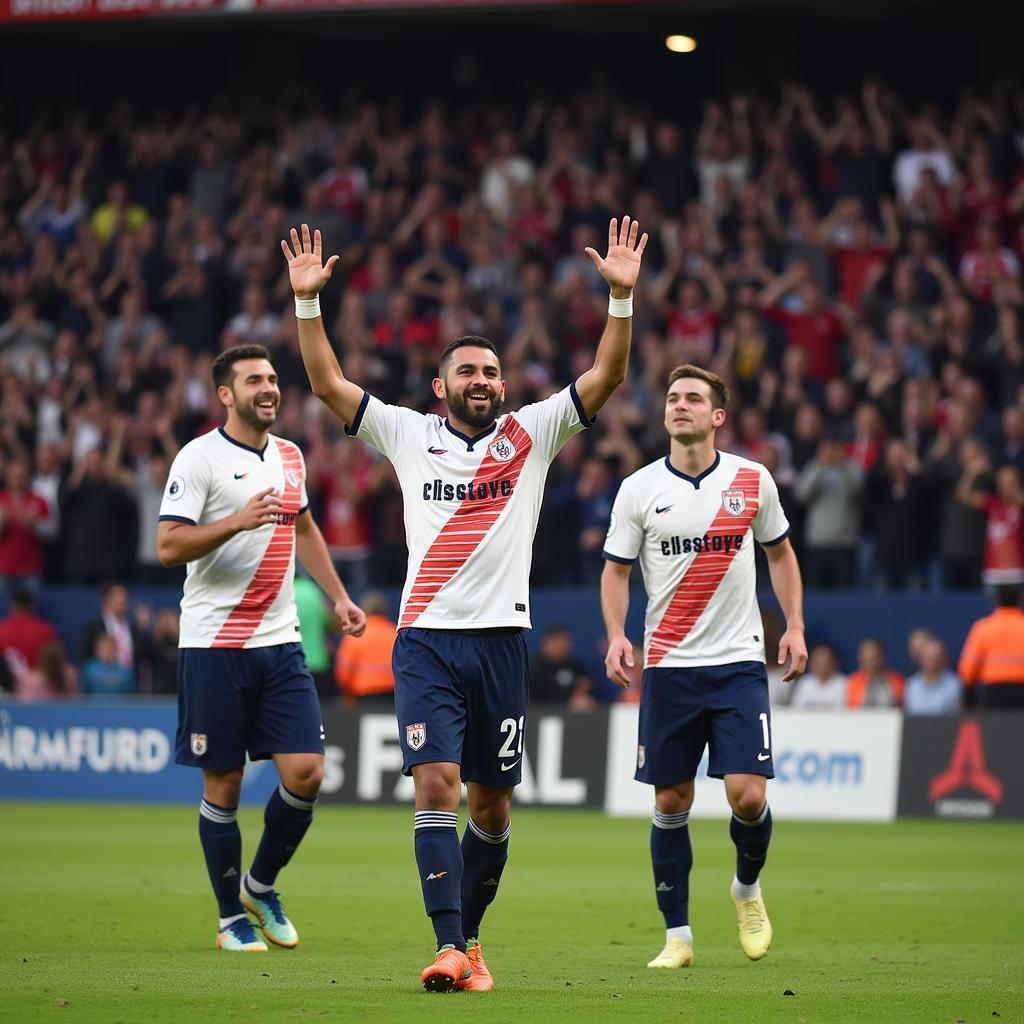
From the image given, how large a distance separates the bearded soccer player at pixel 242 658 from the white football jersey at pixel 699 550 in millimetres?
1465

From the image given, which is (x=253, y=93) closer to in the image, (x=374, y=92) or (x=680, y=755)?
(x=374, y=92)

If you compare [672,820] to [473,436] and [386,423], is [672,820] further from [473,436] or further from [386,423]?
[386,423]

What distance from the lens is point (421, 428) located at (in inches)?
319

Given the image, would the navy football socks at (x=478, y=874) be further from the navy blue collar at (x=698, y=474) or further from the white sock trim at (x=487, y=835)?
the navy blue collar at (x=698, y=474)

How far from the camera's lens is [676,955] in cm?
856

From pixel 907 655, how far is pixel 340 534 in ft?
20.2

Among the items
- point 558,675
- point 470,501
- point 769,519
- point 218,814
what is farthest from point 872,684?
point 470,501

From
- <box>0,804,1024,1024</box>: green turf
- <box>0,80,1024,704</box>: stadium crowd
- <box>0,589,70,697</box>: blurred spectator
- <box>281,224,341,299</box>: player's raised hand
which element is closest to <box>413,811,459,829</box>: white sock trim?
<box>0,804,1024,1024</box>: green turf

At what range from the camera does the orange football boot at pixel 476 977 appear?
7.54 meters

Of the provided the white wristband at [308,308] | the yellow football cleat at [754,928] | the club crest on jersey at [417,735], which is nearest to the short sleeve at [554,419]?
the white wristband at [308,308]

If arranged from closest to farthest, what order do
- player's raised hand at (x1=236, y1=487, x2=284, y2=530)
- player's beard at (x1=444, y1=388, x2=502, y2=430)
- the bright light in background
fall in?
player's beard at (x1=444, y1=388, x2=502, y2=430) → player's raised hand at (x1=236, y1=487, x2=284, y2=530) → the bright light in background

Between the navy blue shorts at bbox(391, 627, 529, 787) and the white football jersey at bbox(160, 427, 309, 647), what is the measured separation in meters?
1.42

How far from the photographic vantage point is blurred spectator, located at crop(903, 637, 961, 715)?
59.7 ft

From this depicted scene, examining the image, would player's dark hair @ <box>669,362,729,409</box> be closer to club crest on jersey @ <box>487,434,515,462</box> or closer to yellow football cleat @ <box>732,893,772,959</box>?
club crest on jersey @ <box>487,434,515,462</box>
